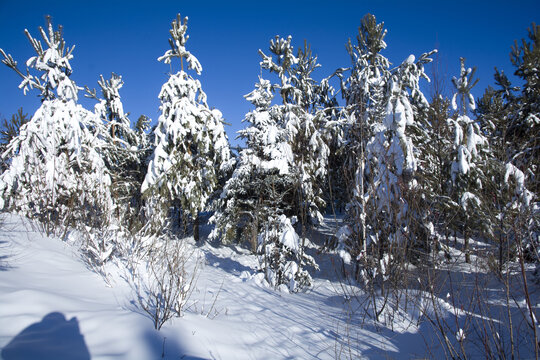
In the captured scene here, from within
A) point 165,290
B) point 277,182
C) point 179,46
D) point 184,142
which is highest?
point 179,46

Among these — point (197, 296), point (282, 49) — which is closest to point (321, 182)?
point (282, 49)

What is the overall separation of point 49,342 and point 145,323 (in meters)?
0.92

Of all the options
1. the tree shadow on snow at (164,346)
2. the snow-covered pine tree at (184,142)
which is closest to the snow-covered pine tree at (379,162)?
the tree shadow on snow at (164,346)

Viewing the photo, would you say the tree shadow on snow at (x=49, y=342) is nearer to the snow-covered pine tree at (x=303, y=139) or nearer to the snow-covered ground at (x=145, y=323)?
the snow-covered ground at (x=145, y=323)

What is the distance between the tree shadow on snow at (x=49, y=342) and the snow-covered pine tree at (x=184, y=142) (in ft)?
26.2

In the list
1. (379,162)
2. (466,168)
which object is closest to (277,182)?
(379,162)

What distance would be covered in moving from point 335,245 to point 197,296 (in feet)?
14.0

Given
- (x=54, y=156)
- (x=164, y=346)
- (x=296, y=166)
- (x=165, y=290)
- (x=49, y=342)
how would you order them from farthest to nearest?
(x=296, y=166), (x=54, y=156), (x=165, y=290), (x=164, y=346), (x=49, y=342)

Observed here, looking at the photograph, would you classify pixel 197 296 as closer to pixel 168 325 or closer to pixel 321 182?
pixel 168 325

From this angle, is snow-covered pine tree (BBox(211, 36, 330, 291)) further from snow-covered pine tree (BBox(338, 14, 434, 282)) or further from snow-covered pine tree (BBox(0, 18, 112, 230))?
snow-covered pine tree (BBox(0, 18, 112, 230))

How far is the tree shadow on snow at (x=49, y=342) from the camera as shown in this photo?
6.99ft

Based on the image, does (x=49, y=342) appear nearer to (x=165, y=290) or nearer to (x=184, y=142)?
(x=165, y=290)

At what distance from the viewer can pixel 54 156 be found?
24.9 feet

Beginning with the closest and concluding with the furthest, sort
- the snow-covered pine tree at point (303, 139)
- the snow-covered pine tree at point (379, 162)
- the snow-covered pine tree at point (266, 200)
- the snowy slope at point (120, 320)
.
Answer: the snowy slope at point (120, 320)
the snow-covered pine tree at point (379, 162)
the snow-covered pine tree at point (266, 200)
the snow-covered pine tree at point (303, 139)
